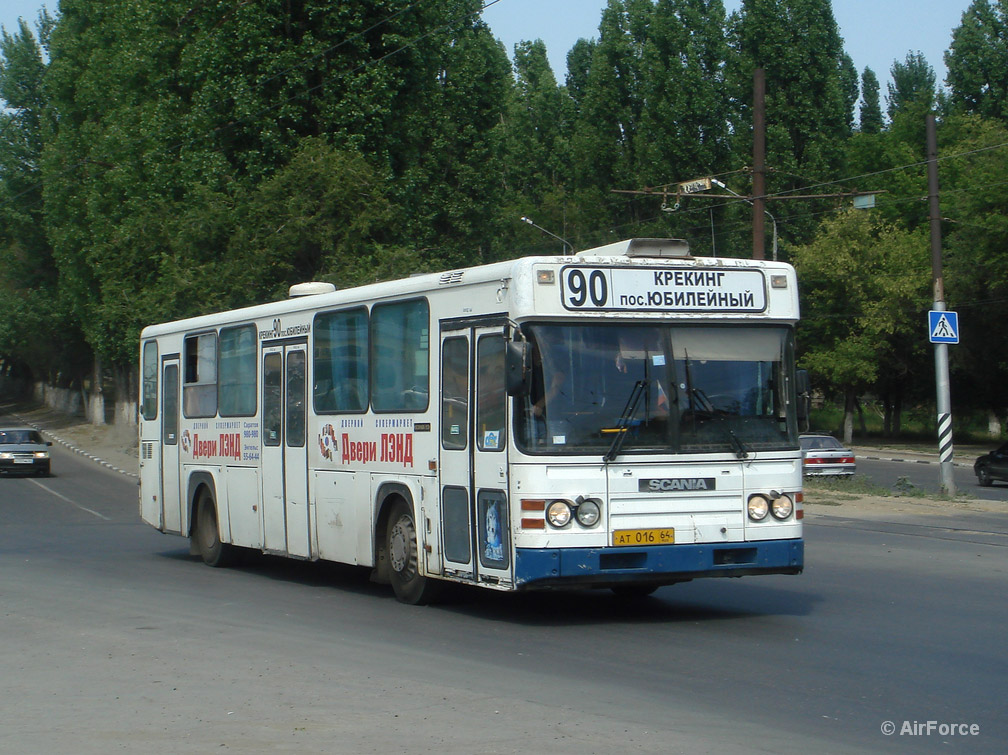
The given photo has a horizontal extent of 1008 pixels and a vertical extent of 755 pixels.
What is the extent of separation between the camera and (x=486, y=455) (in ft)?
35.7

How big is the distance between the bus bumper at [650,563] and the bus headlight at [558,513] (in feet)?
0.71

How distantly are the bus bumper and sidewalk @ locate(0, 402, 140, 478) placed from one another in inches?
1292

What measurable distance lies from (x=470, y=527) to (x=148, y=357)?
913 centimetres

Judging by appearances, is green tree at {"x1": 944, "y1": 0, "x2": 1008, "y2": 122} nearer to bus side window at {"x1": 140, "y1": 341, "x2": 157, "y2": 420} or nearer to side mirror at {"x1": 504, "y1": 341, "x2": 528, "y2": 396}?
bus side window at {"x1": 140, "y1": 341, "x2": 157, "y2": 420}

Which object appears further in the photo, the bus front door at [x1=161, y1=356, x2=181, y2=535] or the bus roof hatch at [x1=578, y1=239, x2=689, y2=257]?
the bus front door at [x1=161, y1=356, x2=181, y2=535]

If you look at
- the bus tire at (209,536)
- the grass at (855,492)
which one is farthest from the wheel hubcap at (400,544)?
the grass at (855,492)

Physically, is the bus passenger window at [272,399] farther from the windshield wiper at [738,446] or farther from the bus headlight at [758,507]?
the bus headlight at [758,507]

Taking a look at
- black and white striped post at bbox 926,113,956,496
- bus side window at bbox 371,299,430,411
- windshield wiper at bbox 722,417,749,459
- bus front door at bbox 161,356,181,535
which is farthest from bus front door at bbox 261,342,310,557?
black and white striped post at bbox 926,113,956,496

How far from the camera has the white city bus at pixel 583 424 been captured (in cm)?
1038

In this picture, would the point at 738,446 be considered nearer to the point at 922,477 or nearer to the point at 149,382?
the point at 149,382

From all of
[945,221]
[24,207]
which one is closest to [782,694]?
[945,221]

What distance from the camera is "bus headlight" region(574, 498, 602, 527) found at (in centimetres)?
1036

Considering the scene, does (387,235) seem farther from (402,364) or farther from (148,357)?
(402,364)

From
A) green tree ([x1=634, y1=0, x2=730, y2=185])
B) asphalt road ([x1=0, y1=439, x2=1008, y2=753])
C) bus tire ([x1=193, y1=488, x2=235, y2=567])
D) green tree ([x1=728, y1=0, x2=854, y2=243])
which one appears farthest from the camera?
green tree ([x1=634, y1=0, x2=730, y2=185])
